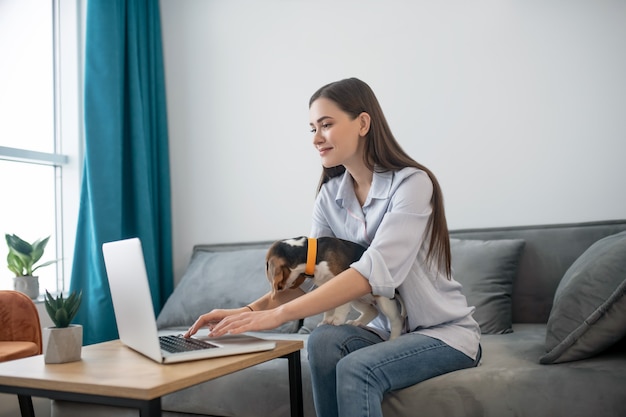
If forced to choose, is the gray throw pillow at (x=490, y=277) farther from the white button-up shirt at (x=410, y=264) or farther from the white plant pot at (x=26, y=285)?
the white plant pot at (x=26, y=285)

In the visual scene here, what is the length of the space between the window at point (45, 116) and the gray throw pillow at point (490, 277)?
74.7 inches

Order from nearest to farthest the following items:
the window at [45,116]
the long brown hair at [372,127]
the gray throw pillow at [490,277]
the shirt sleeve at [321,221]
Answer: the long brown hair at [372,127] < the shirt sleeve at [321,221] < the gray throw pillow at [490,277] < the window at [45,116]

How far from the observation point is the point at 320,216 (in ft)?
6.20

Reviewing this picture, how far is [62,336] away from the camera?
1.38 meters

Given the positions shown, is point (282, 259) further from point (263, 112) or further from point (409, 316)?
point (263, 112)

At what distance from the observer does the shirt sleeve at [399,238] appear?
1507 mm

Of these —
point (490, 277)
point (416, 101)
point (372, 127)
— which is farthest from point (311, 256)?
point (416, 101)

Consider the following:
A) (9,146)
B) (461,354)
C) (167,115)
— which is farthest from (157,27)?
(461,354)

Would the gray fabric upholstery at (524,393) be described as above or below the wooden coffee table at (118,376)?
below

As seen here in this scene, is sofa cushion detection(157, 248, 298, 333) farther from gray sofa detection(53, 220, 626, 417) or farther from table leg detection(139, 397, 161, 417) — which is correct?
table leg detection(139, 397, 161, 417)

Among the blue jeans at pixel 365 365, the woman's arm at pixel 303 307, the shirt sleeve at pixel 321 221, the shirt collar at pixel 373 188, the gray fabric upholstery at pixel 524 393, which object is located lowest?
the gray fabric upholstery at pixel 524 393

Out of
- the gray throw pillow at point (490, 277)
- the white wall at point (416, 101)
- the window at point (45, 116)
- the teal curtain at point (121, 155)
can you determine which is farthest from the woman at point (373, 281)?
the window at point (45, 116)

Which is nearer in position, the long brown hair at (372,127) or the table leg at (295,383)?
the table leg at (295,383)

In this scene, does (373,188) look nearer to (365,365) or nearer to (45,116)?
(365,365)
